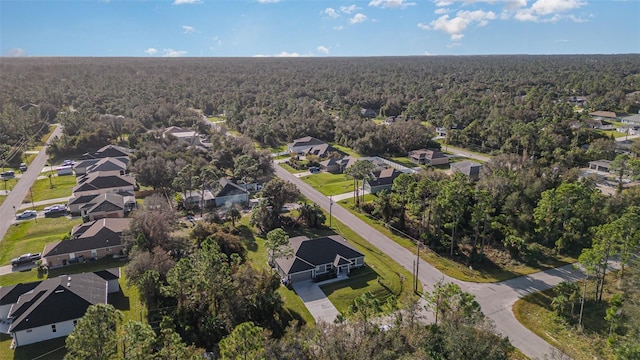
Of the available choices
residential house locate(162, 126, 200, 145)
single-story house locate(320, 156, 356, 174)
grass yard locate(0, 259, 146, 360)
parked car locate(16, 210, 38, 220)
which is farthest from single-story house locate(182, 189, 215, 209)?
residential house locate(162, 126, 200, 145)

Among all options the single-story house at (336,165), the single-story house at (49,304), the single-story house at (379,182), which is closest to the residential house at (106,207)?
the single-story house at (49,304)

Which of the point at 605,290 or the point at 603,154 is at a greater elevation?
the point at 603,154

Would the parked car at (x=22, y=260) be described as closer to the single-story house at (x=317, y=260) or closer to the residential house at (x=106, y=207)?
the residential house at (x=106, y=207)

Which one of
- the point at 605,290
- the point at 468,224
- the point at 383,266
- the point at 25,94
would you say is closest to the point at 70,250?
the point at 383,266

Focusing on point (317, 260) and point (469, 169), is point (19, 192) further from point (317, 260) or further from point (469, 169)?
point (469, 169)

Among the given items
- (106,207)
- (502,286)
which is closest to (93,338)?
(502,286)

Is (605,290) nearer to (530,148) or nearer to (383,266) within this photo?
(383,266)

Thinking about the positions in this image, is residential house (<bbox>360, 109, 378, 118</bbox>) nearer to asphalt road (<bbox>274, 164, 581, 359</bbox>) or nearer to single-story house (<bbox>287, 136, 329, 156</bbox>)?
single-story house (<bbox>287, 136, 329, 156</bbox>)
